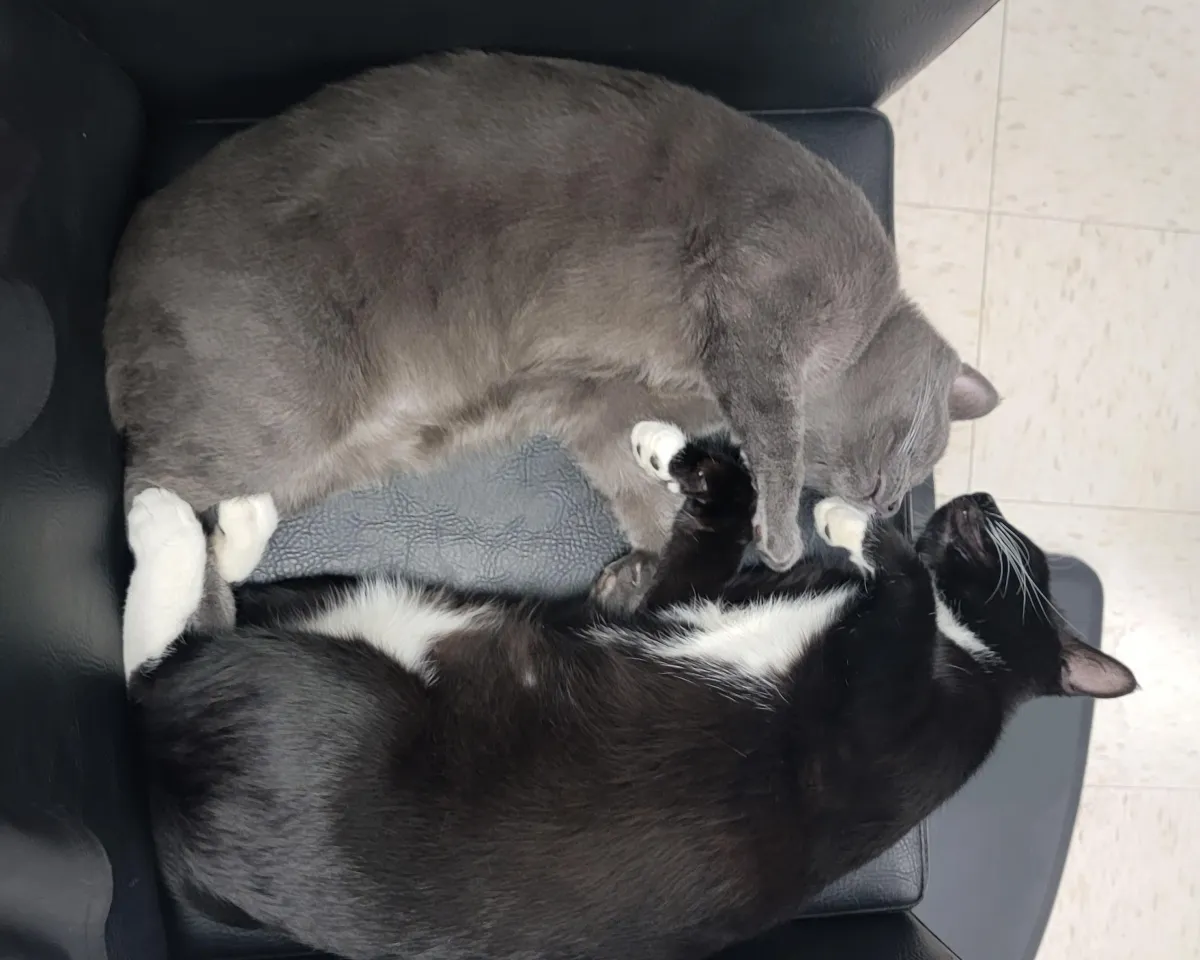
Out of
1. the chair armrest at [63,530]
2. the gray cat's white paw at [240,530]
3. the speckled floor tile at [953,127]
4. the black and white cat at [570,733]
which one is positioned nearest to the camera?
the chair armrest at [63,530]

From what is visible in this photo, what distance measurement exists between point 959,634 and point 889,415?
298 mm

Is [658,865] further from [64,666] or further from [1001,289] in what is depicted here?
[1001,289]

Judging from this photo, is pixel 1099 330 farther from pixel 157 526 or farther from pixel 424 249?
pixel 157 526

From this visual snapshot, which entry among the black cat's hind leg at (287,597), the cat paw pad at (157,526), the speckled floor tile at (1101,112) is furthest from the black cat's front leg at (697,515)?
the speckled floor tile at (1101,112)

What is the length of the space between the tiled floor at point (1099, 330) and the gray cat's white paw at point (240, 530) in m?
1.11

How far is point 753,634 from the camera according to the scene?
1.25m

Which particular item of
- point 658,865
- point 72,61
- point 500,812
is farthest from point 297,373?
point 658,865

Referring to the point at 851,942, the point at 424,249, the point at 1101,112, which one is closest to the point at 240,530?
the point at 424,249

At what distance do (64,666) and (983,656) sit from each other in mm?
1037

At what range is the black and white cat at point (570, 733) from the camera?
103 cm

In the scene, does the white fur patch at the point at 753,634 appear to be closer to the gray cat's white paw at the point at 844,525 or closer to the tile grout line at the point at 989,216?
the gray cat's white paw at the point at 844,525

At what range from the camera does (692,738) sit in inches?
44.4

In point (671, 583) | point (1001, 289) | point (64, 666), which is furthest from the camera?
point (1001, 289)

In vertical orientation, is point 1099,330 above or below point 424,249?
below
